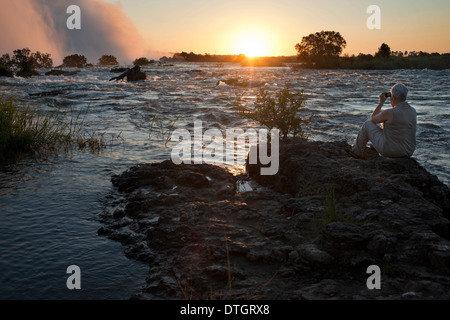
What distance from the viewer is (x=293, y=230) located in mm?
4754

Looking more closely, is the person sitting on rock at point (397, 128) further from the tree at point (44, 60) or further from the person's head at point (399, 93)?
the tree at point (44, 60)

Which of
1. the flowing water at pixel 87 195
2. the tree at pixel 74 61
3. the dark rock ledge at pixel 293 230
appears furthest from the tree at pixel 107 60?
the dark rock ledge at pixel 293 230

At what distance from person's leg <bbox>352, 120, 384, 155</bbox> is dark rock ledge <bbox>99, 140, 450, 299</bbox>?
0.39m

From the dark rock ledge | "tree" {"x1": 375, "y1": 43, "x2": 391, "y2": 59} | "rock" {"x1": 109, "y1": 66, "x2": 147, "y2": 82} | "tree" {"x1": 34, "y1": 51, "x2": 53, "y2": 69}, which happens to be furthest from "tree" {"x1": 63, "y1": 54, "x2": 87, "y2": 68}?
the dark rock ledge

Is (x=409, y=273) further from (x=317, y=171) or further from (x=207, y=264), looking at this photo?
(x=317, y=171)

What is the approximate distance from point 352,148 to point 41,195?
19.6 feet

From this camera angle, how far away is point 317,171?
628 centimetres

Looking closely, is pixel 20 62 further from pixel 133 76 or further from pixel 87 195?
pixel 87 195

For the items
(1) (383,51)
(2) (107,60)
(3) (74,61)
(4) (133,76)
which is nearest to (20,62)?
(4) (133,76)

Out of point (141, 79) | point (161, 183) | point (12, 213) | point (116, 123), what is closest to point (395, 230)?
point (161, 183)

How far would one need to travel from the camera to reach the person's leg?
22.1 ft

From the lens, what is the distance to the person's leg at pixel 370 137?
22.1 feet

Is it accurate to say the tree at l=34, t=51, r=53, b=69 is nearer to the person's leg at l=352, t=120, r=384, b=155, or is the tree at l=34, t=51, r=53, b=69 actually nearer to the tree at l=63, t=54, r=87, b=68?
the tree at l=63, t=54, r=87, b=68

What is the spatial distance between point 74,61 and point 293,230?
73.5 metres
